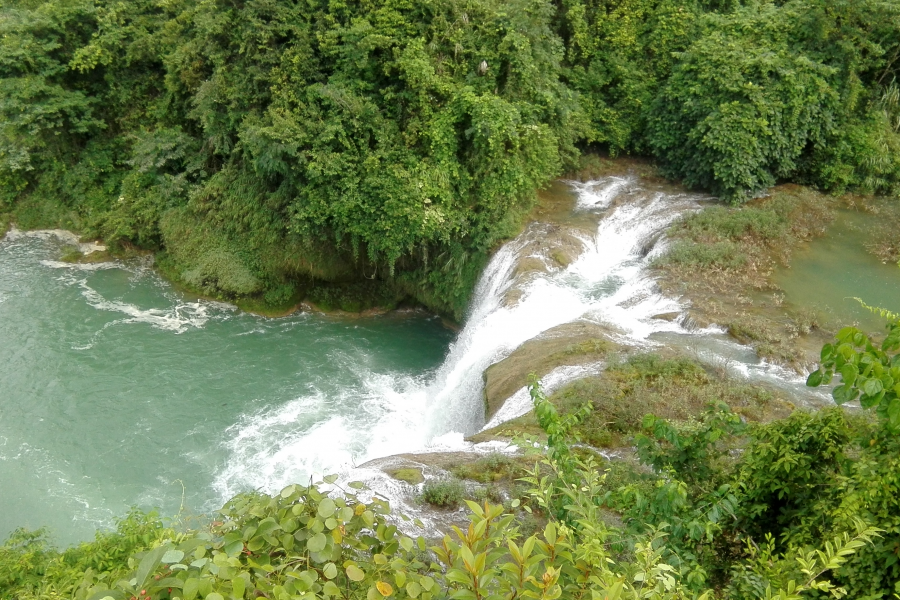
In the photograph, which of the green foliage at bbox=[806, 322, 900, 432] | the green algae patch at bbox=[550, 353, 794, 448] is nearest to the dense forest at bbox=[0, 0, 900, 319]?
the green algae patch at bbox=[550, 353, 794, 448]

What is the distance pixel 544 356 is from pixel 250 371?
677 cm

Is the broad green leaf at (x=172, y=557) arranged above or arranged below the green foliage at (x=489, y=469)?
above

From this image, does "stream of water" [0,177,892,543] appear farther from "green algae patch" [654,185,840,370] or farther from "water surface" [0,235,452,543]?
"green algae patch" [654,185,840,370]

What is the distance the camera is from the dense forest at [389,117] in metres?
12.8

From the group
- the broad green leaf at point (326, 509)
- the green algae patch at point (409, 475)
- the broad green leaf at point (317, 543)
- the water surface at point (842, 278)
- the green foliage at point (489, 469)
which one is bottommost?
the green algae patch at point (409, 475)

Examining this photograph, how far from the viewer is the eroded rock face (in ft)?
30.6

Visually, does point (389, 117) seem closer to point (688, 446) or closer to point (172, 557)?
point (688, 446)

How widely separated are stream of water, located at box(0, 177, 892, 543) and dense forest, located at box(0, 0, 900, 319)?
1159 millimetres

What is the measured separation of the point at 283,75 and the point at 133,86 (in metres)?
6.89

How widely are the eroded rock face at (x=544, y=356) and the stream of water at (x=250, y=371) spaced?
0.96 feet

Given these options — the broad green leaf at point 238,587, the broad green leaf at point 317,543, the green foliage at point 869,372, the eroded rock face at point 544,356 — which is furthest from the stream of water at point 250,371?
the broad green leaf at point 238,587

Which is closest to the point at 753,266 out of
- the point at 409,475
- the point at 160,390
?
the point at 409,475

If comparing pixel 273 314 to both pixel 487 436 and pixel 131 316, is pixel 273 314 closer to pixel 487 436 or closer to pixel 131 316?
pixel 131 316

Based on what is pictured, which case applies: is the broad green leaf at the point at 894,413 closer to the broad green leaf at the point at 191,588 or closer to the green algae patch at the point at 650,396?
the broad green leaf at the point at 191,588
